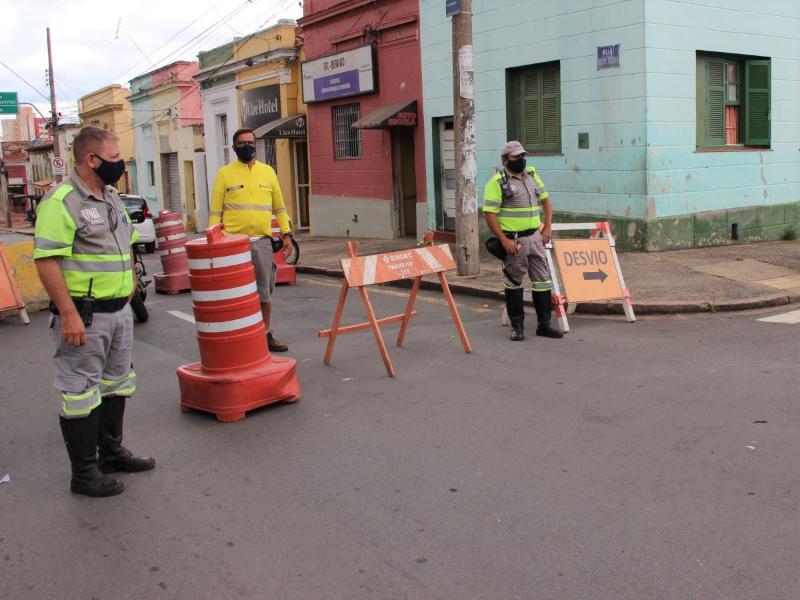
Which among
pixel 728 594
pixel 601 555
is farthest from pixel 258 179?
pixel 728 594

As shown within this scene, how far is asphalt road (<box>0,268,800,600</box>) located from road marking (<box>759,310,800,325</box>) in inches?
39.8

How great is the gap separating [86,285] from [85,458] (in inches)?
36.6

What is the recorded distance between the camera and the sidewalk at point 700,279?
30.8 feet

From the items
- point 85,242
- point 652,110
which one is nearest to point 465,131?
point 652,110

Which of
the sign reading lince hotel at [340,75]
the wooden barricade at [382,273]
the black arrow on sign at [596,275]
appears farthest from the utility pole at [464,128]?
the sign reading lince hotel at [340,75]

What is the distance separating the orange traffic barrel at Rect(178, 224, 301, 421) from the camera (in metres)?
5.96

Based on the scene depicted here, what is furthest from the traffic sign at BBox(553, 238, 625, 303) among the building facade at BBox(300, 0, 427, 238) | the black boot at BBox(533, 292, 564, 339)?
the building facade at BBox(300, 0, 427, 238)

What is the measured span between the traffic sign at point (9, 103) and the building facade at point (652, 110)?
21866 mm

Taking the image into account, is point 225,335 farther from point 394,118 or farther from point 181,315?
point 394,118

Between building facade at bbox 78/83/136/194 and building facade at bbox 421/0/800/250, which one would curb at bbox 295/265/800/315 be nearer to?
building facade at bbox 421/0/800/250

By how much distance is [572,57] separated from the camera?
1336 centimetres

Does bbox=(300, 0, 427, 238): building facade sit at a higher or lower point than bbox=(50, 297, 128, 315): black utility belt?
higher

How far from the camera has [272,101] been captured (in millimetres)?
23875

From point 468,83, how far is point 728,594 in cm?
904
